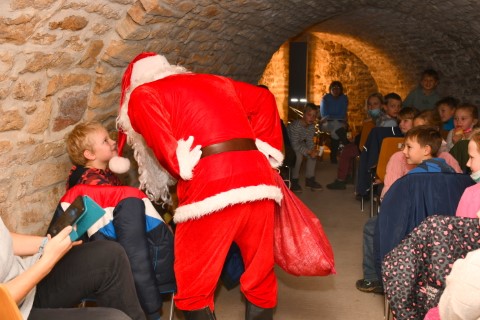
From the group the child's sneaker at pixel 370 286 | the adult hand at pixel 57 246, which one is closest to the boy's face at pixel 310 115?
the child's sneaker at pixel 370 286

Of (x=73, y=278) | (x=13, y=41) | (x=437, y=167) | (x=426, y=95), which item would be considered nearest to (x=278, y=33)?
(x=426, y=95)

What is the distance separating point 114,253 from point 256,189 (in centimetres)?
66

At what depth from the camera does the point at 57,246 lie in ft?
6.23

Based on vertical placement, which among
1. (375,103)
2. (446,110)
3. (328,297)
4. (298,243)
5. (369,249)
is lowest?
(328,297)

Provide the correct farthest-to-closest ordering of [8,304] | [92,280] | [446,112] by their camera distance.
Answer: [446,112] → [92,280] → [8,304]

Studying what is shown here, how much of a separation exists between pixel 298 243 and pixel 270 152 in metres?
0.45

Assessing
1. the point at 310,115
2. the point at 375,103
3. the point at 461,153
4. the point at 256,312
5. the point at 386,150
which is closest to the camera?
the point at 256,312

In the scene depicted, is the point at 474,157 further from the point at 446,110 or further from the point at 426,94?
the point at 426,94

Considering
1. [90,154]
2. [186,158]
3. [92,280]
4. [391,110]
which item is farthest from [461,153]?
[92,280]

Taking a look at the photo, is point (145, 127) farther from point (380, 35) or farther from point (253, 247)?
point (380, 35)

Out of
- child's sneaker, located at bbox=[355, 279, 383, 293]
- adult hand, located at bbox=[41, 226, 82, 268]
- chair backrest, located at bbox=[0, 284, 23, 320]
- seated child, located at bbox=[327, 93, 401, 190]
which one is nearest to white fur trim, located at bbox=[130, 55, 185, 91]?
adult hand, located at bbox=[41, 226, 82, 268]

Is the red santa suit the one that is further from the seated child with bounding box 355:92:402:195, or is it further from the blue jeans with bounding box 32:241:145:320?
the seated child with bounding box 355:92:402:195

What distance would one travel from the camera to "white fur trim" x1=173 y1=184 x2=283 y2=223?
246cm

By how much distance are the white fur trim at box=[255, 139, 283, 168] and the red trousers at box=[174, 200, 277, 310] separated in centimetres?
24
